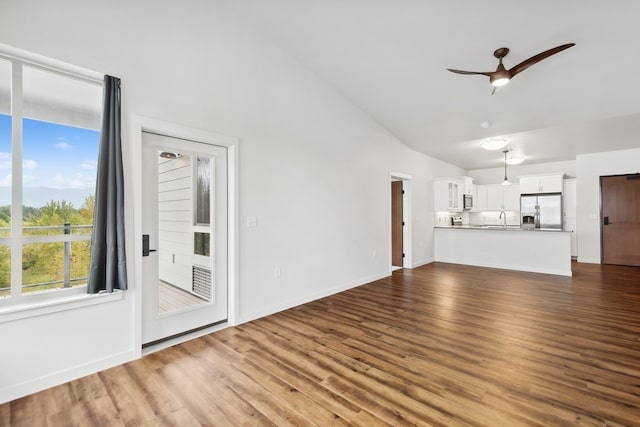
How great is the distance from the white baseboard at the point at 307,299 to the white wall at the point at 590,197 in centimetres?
571

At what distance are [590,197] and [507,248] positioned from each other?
2915mm

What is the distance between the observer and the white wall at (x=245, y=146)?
2.28m

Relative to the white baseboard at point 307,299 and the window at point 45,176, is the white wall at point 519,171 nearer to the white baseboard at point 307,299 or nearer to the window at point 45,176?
the white baseboard at point 307,299

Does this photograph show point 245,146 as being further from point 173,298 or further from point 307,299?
point 307,299

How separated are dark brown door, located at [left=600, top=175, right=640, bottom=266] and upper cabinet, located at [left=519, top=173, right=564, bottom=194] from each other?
2.84 feet

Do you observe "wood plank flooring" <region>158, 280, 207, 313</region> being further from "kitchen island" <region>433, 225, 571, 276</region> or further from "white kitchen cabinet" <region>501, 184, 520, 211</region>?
"white kitchen cabinet" <region>501, 184, 520, 211</region>

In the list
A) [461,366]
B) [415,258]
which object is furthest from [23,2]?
[415,258]

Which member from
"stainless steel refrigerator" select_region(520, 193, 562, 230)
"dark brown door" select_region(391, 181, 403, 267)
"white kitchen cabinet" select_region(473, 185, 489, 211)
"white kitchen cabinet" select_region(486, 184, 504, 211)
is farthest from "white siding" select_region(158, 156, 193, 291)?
"white kitchen cabinet" select_region(486, 184, 504, 211)

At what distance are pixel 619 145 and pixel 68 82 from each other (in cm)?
996

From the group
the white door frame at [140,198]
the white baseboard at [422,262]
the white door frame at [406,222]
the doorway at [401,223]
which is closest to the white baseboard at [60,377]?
the white door frame at [140,198]

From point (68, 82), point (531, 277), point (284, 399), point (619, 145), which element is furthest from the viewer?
point (619, 145)

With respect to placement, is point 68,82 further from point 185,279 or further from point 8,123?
point 185,279

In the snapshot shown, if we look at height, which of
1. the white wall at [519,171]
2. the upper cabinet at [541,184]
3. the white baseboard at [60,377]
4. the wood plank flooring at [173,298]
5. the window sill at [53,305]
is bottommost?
the white baseboard at [60,377]

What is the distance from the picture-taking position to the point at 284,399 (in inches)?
81.9
